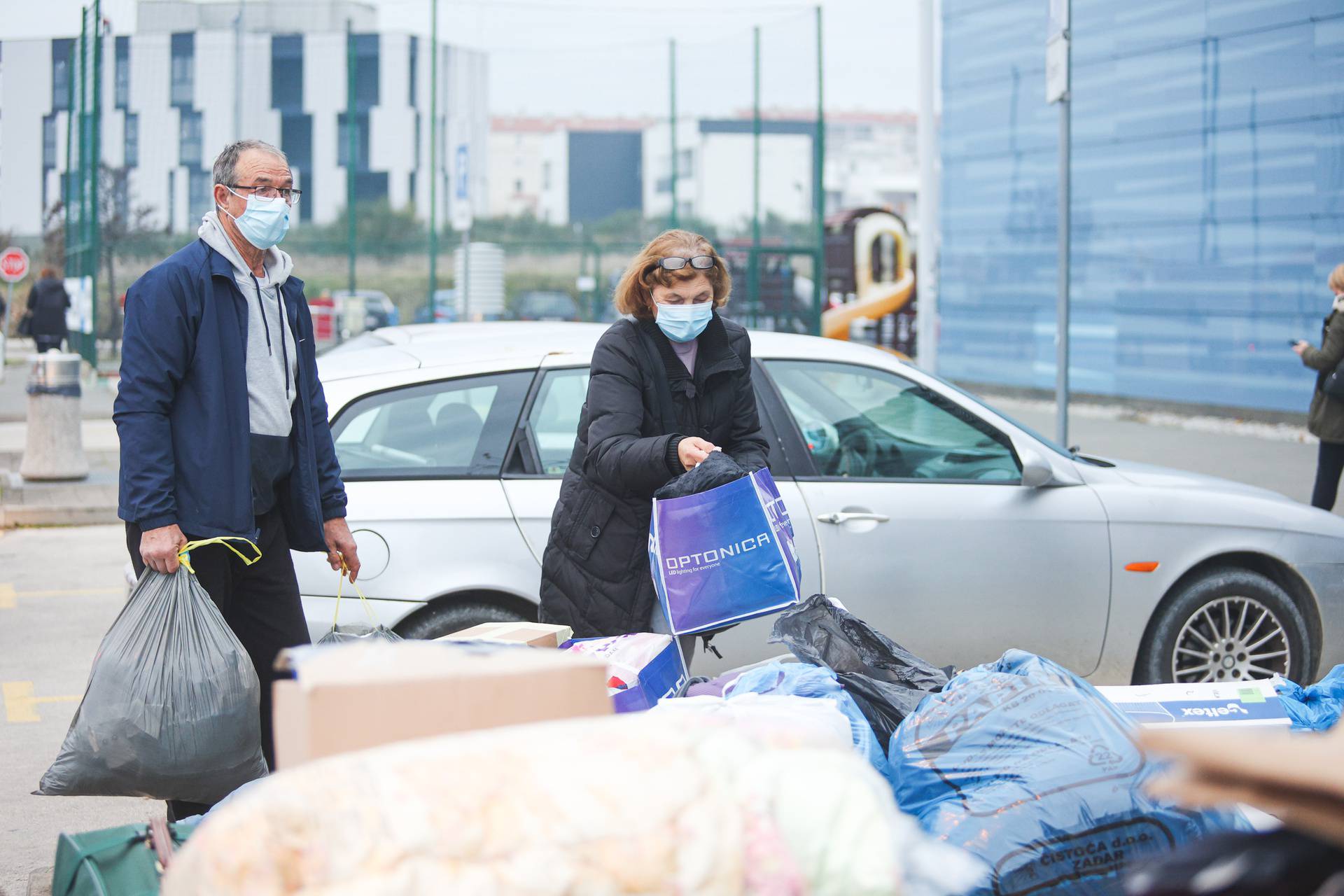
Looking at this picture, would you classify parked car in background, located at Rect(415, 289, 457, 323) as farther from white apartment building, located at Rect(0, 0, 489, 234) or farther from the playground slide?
the playground slide

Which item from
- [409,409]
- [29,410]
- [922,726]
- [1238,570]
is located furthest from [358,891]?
[29,410]

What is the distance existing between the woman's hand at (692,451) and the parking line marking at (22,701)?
3499 mm

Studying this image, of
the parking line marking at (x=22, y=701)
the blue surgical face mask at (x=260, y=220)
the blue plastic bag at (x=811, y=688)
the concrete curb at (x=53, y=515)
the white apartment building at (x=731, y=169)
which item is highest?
the white apartment building at (x=731, y=169)

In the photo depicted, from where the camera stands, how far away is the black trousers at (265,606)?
363cm

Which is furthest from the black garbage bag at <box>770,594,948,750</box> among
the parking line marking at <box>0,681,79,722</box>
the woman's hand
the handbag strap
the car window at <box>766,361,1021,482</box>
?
the parking line marking at <box>0,681,79,722</box>

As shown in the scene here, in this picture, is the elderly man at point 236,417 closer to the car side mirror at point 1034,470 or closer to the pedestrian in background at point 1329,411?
the car side mirror at point 1034,470

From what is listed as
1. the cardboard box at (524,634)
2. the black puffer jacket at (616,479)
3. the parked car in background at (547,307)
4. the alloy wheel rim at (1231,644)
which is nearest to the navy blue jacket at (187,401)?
the cardboard box at (524,634)

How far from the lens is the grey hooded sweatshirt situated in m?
3.54

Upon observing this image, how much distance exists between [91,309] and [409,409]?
1814 cm

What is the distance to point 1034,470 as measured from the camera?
5.15 m

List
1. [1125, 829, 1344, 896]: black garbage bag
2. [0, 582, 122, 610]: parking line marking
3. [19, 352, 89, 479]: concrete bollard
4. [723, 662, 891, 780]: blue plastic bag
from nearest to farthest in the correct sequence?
[1125, 829, 1344, 896]: black garbage bag
[723, 662, 891, 780]: blue plastic bag
[0, 582, 122, 610]: parking line marking
[19, 352, 89, 479]: concrete bollard

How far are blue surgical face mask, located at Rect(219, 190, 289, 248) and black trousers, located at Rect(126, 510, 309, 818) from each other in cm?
75

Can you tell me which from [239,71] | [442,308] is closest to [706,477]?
[442,308]

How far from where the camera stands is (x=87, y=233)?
21.6m
